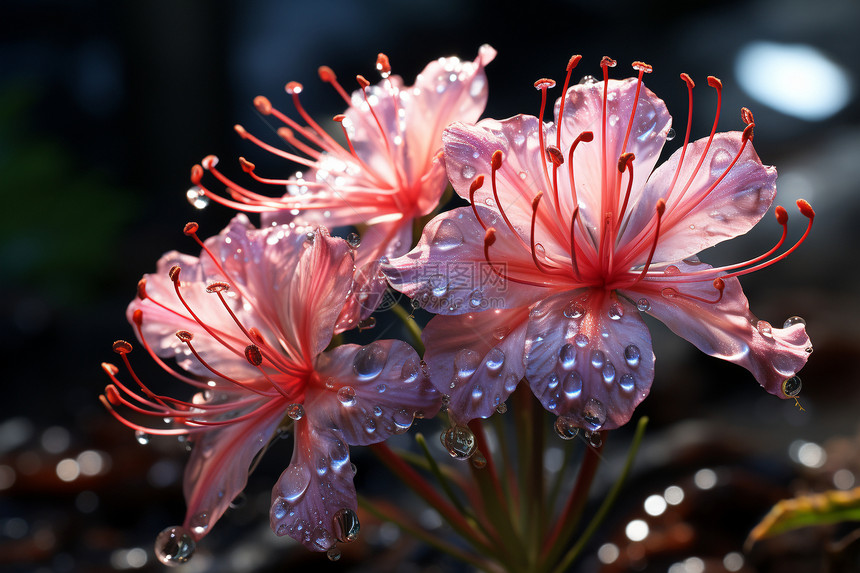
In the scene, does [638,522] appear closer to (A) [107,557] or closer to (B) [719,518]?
(B) [719,518]

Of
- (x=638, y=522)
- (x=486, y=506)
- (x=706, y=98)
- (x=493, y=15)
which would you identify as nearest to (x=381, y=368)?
(x=486, y=506)

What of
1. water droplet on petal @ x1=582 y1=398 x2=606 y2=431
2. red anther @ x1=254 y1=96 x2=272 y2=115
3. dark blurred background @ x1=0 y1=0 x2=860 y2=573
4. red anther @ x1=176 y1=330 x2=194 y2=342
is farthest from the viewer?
dark blurred background @ x1=0 y1=0 x2=860 y2=573

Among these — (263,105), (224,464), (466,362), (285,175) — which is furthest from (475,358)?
(285,175)

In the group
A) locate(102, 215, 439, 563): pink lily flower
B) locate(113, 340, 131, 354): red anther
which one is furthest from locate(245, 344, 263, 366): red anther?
locate(113, 340, 131, 354): red anther

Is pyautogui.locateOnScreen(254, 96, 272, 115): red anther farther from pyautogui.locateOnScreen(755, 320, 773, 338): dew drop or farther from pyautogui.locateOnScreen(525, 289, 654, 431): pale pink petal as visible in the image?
pyautogui.locateOnScreen(755, 320, 773, 338): dew drop

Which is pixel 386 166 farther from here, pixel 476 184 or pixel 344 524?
pixel 344 524

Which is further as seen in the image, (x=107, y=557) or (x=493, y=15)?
(x=493, y=15)

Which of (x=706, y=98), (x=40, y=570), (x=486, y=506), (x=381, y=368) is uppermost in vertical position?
(x=381, y=368)
